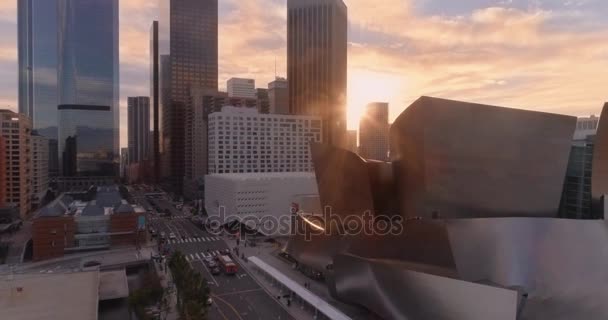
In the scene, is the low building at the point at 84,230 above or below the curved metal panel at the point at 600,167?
below

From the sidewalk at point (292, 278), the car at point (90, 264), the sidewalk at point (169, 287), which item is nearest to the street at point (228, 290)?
the sidewalk at point (292, 278)

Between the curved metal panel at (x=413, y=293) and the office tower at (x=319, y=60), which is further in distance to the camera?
the office tower at (x=319, y=60)

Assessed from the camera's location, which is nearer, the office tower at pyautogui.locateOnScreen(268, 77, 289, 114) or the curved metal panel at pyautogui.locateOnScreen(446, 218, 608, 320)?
the curved metal panel at pyautogui.locateOnScreen(446, 218, 608, 320)

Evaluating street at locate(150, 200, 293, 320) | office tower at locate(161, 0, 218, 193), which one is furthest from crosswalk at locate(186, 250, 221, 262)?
office tower at locate(161, 0, 218, 193)

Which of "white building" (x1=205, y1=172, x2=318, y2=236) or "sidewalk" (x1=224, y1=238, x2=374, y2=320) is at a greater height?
"white building" (x1=205, y1=172, x2=318, y2=236)

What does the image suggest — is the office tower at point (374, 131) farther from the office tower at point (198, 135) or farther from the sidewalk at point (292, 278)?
the sidewalk at point (292, 278)

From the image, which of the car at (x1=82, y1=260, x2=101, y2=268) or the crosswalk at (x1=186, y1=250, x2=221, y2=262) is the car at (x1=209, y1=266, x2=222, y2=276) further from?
the car at (x1=82, y1=260, x2=101, y2=268)

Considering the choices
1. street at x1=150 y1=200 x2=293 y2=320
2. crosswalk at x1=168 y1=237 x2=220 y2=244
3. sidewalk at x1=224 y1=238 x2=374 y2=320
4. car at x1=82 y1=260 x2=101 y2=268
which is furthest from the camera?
crosswalk at x1=168 y1=237 x2=220 y2=244

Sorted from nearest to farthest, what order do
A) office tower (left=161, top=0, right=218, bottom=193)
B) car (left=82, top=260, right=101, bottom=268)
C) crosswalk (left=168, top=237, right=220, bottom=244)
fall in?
1. car (left=82, top=260, right=101, bottom=268)
2. crosswalk (left=168, top=237, right=220, bottom=244)
3. office tower (left=161, top=0, right=218, bottom=193)
